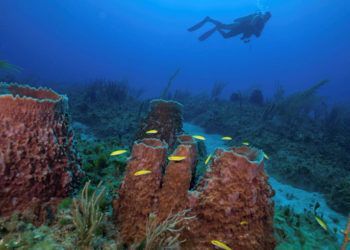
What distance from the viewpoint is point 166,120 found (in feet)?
21.2

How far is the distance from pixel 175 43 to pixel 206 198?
149296 mm

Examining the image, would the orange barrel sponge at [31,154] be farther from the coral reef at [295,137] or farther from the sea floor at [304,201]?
the coral reef at [295,137]

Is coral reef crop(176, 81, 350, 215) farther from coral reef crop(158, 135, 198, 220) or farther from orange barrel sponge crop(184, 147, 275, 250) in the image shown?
coral reef crop(158, 135, 198, 220)

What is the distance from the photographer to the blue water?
95.3m

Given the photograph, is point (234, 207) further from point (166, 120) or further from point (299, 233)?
point (166, 120)

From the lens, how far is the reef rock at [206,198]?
3090 mm

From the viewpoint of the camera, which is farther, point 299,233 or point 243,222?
point 299,233

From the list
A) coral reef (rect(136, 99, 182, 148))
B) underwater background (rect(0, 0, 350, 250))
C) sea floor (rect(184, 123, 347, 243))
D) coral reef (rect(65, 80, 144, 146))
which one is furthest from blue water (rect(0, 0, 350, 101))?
coral reef (rect(136, 99, 182, 148))

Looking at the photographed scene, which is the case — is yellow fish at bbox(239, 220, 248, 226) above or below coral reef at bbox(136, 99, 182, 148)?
below

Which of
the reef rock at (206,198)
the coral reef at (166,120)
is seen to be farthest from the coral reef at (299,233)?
the coral reef at (166,120)

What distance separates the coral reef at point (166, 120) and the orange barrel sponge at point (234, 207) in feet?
10.7

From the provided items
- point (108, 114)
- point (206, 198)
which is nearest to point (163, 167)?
point (206, 198)

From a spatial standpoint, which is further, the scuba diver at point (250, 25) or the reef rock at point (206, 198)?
the scuba diver at point (250, 25)

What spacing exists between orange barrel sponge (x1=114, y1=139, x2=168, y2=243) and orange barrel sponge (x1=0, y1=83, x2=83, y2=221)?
0.92 m
